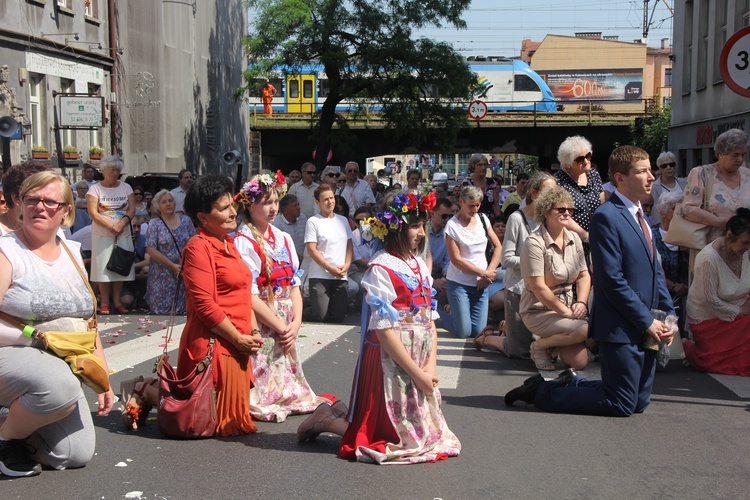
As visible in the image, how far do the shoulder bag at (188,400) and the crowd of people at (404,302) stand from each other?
10 centimetres

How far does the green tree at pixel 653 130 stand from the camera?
40.4 metres

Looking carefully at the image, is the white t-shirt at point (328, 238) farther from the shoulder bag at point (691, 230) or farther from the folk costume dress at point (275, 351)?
the folk costume dress at point (275, 351)

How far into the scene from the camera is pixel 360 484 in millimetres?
5395

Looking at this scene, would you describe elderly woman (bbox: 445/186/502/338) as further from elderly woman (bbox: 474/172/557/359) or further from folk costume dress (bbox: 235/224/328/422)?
folk costume dress (bbox: 235/224/328/422)

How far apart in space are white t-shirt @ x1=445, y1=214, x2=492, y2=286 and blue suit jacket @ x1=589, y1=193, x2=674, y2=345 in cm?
419

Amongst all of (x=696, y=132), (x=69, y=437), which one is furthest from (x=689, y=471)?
(x=696, y=132)

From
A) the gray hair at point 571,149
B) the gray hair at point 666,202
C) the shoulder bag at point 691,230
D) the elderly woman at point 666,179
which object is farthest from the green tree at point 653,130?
the gray hair at point 571,149

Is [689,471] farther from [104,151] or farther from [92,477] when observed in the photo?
[104,151]

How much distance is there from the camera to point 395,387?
579cm

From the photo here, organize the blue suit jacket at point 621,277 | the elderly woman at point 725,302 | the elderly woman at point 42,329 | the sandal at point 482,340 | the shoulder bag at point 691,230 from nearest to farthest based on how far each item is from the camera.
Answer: the elderly woman at point 42,329 → the blue suit jacket at point 621,277 → the elderly woman at point 725,302 → the shoulder bag at point 691,230 → the sandal at point 482,340

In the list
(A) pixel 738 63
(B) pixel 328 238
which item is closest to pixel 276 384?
(B) pixel 328 238

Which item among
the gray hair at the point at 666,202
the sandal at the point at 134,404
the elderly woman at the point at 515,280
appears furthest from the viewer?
the gray hair at the point at 666,202

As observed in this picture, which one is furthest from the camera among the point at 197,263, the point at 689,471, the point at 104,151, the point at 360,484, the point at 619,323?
the point at 104,151

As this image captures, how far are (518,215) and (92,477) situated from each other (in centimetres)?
589
